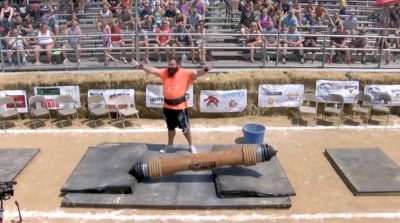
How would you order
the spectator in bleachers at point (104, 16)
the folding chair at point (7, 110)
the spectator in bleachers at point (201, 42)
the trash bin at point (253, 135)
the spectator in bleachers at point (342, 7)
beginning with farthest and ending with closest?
the spectator in bleachers at point (342, 7) → the spectator in bleachers at point (104, 16) → the spectator in bleachers at point (201, 42) → the folding chair at point (7, 110) → the trash bin at point (253, 135)

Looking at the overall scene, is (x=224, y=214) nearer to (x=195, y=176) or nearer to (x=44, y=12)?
(x=195, y=176)

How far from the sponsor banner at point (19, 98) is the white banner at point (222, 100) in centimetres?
488

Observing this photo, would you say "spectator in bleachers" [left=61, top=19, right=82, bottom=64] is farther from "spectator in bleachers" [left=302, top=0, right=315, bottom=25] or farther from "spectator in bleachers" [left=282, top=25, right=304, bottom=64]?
"spectator in bleachers" [left=302, top=0, right=315, bottom=25]

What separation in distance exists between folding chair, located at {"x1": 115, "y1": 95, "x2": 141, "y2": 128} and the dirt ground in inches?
17.3

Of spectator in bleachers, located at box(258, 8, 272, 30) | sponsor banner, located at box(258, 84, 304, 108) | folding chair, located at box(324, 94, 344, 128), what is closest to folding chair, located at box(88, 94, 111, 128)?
sponsor banner, located at box(258, 84, 304, 108)

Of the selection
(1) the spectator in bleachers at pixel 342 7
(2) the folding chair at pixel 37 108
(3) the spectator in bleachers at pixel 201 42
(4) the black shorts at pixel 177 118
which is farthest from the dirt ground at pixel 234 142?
(1) the spectator in bleachers at pixel 342 7

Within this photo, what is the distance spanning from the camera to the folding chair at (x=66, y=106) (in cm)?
1237

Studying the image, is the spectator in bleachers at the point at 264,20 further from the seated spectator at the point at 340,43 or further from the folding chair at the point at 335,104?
the folding chair at the point at 335,104

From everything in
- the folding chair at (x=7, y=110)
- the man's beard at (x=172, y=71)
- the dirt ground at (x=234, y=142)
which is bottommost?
the dirt ground at (x=234, y=142)

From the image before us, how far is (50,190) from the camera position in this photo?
29.7 ft

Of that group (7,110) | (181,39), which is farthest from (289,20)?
(7,110)

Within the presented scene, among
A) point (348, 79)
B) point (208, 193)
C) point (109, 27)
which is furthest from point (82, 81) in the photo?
point (348, 79)

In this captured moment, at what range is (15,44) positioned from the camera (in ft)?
43.8

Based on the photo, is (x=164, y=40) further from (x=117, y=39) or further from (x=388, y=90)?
(x=388, y=90)
